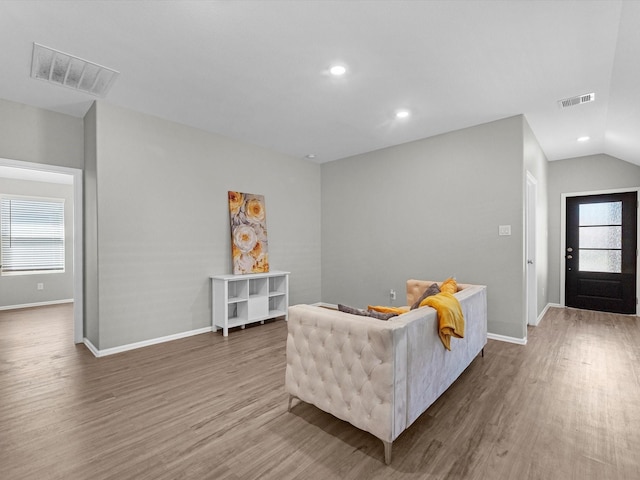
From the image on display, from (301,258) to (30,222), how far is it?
548cm

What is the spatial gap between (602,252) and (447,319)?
5096 mm

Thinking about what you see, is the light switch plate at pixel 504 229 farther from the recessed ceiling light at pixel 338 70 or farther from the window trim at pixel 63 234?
the window trim at pixel 63 234

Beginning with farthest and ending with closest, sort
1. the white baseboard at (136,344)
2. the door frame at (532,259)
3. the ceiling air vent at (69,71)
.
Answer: the door frame at (532,259) < the white baseboard at (136,344) < the ceiling air vent at (69,71)

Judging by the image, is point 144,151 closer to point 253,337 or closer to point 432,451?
point 253,337

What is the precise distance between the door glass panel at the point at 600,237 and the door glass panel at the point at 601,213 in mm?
103

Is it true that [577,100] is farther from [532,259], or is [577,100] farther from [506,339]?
[506,339]

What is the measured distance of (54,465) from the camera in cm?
180

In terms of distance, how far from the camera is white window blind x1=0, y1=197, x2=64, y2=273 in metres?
6.04

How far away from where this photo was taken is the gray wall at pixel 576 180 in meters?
5.26

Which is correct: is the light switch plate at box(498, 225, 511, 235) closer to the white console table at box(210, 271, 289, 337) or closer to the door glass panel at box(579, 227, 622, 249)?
the door glass panel at box(579, 227, 622, 249)

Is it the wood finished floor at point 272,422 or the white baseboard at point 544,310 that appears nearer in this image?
the wood finished floor at point 272,422

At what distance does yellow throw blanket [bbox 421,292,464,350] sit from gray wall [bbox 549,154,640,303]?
4.87 m

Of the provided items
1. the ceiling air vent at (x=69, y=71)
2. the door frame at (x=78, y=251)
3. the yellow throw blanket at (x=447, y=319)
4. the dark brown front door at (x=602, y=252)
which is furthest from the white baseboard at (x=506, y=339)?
the door frame at (x=78, y=251)

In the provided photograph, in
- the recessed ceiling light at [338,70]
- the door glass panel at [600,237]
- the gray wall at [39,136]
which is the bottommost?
the door glass panel at [600,237]
